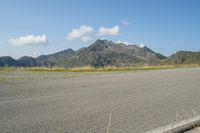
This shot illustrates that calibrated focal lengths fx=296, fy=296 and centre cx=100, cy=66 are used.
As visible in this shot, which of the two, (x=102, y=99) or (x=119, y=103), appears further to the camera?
(x=102, y=99)

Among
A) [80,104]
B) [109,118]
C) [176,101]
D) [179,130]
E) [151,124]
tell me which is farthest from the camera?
[176,101]

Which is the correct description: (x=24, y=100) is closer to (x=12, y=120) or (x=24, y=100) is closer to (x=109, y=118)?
(x=12, y=120)

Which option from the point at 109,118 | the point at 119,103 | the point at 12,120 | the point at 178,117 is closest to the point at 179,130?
the point at 178,117

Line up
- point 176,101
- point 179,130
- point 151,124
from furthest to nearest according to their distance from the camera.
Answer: point 176,101, point 151,124, point 179,130

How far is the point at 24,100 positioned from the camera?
27.7 feet

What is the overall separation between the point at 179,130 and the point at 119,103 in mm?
2695

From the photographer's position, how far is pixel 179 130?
5410mm

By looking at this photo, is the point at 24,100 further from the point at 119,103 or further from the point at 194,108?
the point at 194,108

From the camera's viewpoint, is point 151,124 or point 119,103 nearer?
point 151,124

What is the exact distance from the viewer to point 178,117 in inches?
254

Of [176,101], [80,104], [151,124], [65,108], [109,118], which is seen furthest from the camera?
[176,101]

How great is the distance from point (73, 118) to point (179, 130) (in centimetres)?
213

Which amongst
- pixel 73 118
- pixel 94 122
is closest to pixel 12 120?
pixel 73 118

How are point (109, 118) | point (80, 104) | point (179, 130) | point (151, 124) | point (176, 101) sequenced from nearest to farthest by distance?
point (179, 130), point (151, 124), point (109, 118), point (80, 104), point (176, 101)
